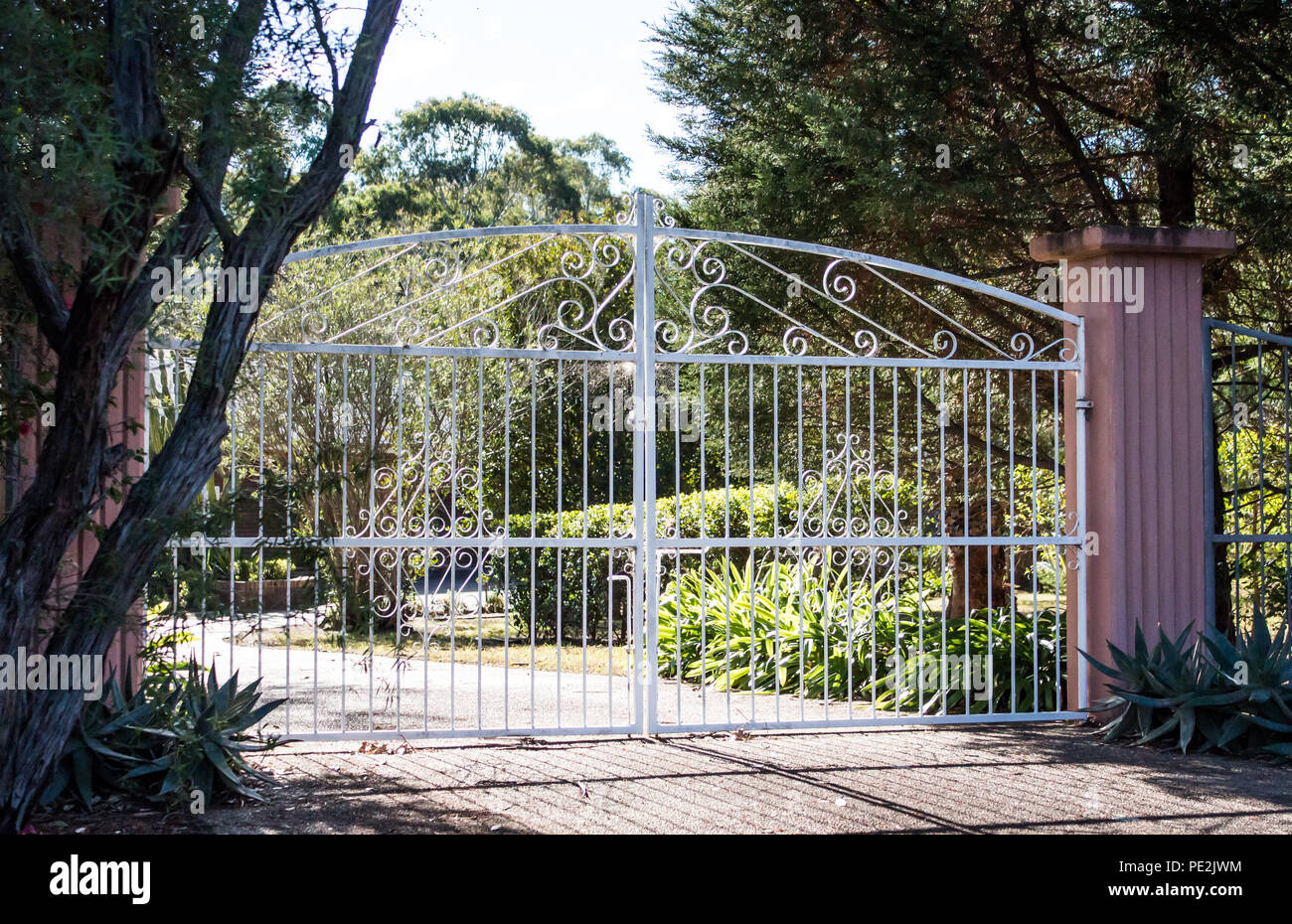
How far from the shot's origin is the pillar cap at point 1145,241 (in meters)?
6.85

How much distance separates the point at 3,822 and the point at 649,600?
3.19 m

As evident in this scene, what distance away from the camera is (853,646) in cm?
817

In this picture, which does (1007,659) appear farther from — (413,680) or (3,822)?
(3,822)

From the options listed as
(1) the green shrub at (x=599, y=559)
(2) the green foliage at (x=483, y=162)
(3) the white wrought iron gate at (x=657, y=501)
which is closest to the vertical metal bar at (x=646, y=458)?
(3) the white wrought iron gate at (x=657, y=501)

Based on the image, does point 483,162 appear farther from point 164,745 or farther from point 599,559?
point 164,745

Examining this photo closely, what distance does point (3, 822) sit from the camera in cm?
441

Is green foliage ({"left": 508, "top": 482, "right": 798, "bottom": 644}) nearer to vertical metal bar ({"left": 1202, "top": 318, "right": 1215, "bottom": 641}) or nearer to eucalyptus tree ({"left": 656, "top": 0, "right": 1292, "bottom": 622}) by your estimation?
eucalyptus tree ({"left": 656, "top": 0, "right": 1292, "bottom": 622})

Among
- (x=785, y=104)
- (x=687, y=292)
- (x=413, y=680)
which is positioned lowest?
(x=413, y=680)

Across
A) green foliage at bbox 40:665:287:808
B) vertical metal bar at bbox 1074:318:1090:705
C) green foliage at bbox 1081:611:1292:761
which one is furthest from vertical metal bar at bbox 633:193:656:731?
vertical metal bar at bbox 1074:318:1090:705

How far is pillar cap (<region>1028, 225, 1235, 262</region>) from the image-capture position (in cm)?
685

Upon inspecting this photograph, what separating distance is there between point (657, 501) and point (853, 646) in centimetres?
301

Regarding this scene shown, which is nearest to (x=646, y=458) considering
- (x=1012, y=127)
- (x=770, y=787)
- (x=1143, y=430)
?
(x=770, y=787)

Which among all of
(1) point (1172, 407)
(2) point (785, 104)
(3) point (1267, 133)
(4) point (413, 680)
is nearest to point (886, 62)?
(2) point (785, 104)

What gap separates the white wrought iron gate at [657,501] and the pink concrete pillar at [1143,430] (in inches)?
7.9
